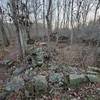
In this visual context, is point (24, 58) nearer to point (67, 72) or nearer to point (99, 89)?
point (67, 72)

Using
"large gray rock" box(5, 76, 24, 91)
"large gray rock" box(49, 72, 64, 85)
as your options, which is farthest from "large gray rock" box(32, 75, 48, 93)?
"large gray rock" box(5, 76, 24, 91)

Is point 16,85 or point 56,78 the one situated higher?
point 56,78

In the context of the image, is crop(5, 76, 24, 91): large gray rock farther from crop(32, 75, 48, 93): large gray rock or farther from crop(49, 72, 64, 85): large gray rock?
crop(49, 72, 64, 85): large gray rock

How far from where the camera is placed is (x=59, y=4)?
73.3 ft

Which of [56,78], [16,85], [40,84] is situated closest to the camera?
[40,84]

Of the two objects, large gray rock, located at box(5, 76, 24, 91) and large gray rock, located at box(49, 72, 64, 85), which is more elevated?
large gray rock, located at box(49, 72, 64, 85)

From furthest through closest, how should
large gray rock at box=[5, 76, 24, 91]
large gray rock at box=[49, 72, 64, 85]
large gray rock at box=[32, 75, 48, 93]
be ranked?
large gray rock at box=[49, 72, 64, 85]
large gray rock at box=[5, 76, 24, 91]
large gray rock at box=[32, 75, 48, 93]

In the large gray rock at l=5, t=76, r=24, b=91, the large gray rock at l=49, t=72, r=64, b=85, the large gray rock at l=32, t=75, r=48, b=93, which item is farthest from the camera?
the large gray rock at l=49, t=72, r=64, b=85

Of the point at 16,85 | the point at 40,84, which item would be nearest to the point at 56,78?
the point at 40,84

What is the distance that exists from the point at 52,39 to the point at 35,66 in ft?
31.7

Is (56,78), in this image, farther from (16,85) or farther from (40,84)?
(16,85)

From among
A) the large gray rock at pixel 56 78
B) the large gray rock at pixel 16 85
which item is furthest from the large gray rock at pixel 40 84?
the large gray rock at pixel 16 85

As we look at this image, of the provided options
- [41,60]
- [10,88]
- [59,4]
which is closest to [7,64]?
[41,60]

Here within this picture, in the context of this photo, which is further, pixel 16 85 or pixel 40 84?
pixel 16 85
